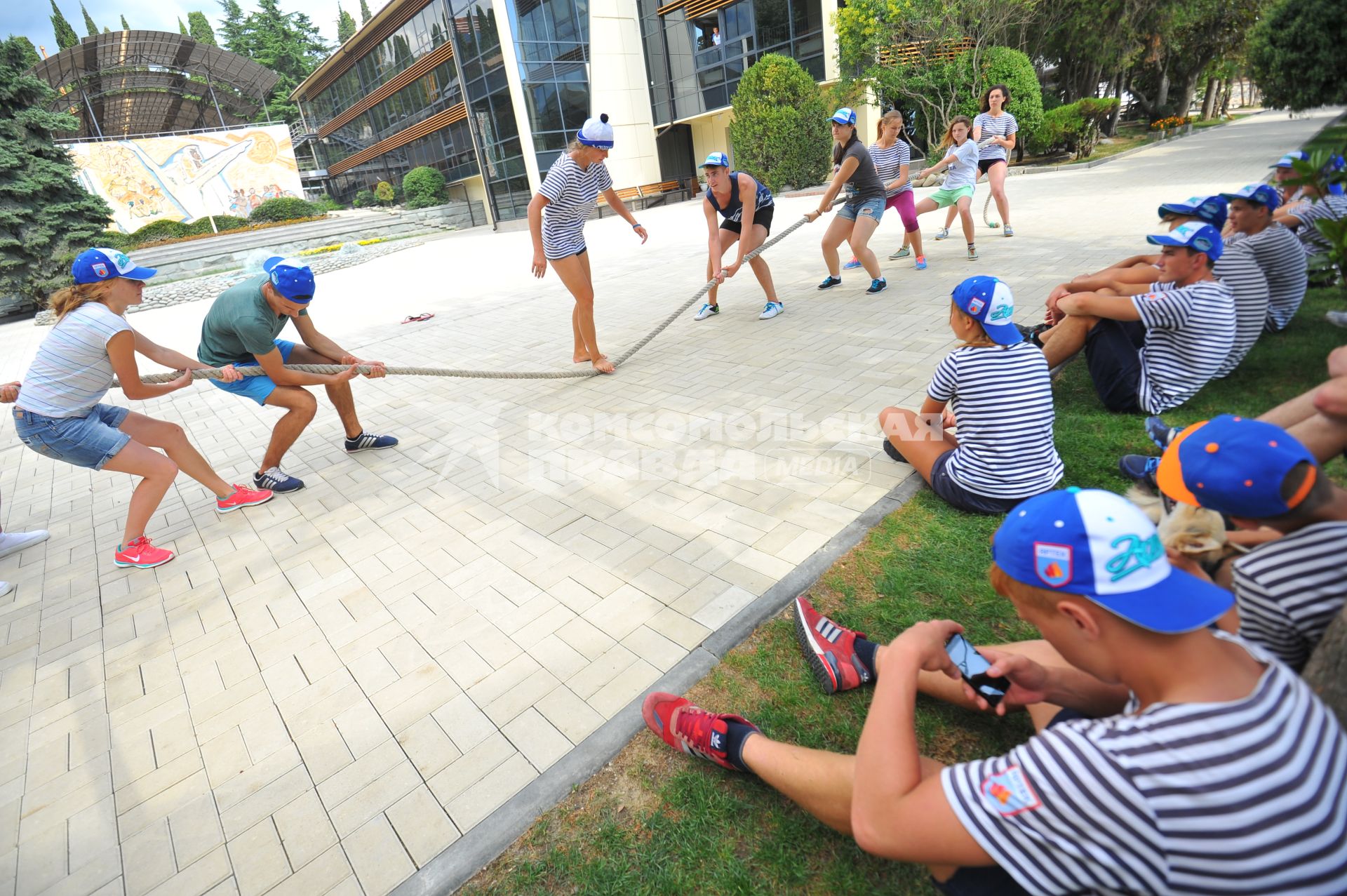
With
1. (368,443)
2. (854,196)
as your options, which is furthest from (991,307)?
(854,196)

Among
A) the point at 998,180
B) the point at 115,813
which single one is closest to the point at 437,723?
the point at 115,813

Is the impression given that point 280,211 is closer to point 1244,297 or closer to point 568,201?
point 568,201

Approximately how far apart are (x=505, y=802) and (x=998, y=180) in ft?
32.7

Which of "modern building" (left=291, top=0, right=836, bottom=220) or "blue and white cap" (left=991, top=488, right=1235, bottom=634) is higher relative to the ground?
"modern building" (left=291, top=0, right=836, bottom=220)

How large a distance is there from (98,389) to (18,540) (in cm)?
152

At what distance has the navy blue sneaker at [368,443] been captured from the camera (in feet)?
18.0

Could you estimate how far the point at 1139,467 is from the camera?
330 cm

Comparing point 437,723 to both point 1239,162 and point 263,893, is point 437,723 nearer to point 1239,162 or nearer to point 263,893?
point 263,893

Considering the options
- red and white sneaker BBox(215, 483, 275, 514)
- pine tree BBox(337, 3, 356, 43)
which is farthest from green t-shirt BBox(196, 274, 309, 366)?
Answer: pine tree BBox(337, 3, 356, 43)

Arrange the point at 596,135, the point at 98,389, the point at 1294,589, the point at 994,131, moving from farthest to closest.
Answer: the point at 994,131 < the point at 596,135 < the point at 98,389 < the point at 1294,589

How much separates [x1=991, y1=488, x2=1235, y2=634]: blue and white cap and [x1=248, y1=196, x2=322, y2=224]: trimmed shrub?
3949 centimetres

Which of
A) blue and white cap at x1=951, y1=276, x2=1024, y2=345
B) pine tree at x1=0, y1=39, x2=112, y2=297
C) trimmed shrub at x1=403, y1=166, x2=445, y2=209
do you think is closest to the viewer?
blue and white cap at x1=951, y1=276, x2=1024, y2=345

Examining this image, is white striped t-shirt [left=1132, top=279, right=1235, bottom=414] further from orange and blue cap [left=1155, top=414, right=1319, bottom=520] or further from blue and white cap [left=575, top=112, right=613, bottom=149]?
blue and white cap [left=575, top=112, right=613, bottom=149]

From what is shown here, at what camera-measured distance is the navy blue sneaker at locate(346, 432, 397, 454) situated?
5480mm
